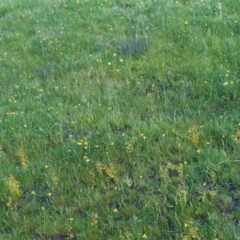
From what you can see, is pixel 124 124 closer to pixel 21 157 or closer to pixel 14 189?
pixel 21 157

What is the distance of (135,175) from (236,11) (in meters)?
3.79

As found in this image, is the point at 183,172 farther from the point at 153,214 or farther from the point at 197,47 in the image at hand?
the point at 197,47

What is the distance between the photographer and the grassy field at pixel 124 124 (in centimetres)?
497

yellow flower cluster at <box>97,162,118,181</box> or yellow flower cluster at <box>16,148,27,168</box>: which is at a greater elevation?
yellow flower cluster at <box>97,162,118,181</box>

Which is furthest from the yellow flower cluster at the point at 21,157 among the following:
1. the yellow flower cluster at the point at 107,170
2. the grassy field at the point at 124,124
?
the yellow flower cluster at the point at 107,170

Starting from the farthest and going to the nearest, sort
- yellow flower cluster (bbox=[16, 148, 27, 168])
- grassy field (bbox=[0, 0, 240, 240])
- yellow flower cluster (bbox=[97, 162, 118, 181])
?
yellow flower cluster (bbox=[16, 148, 27, 168]) → yellow flower cluster (bbox=[97, 162, 118, 181]) → grassy field (bbox=[0, 0, 240, 240])

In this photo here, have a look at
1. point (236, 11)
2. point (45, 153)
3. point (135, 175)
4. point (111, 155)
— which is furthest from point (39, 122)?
point (236, 11)

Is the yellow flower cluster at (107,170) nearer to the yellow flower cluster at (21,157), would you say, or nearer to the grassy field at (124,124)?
the grassy field at (124,124)

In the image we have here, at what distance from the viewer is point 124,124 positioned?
620cm

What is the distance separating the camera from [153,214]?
4898 mm

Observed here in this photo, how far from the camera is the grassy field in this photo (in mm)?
4973

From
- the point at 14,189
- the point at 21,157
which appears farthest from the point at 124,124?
the point at 14,189

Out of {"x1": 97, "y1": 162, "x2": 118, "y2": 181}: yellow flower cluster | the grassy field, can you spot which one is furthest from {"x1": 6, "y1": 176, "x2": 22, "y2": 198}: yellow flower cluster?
{"x1": 97, "y1": 162, "x2": 118, "y2": 181}: yellow flower cluster

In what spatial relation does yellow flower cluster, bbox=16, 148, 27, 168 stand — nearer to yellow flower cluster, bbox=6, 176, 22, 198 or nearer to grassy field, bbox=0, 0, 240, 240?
grassy field, bbox=0, 0, 240, 240
